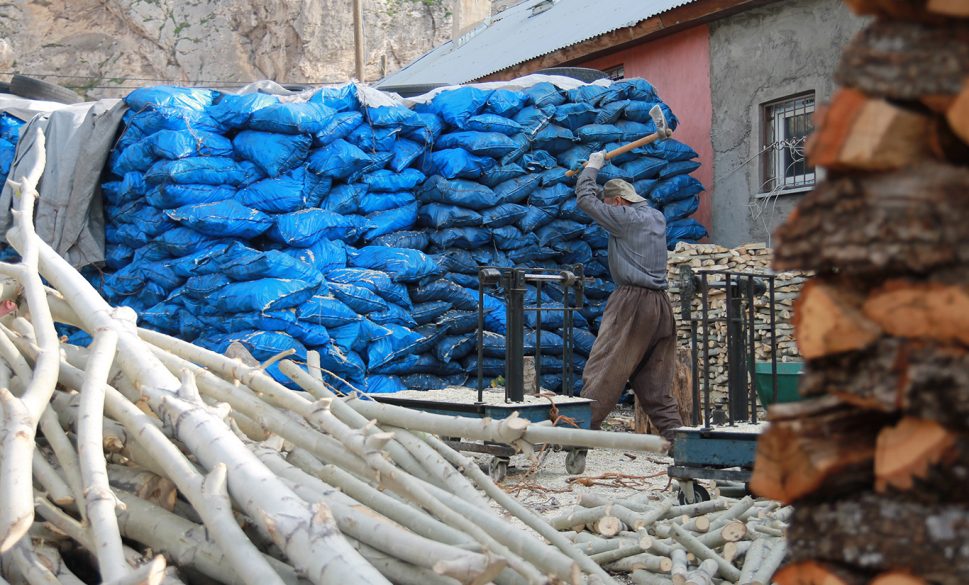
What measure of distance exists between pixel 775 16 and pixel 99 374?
7615mm

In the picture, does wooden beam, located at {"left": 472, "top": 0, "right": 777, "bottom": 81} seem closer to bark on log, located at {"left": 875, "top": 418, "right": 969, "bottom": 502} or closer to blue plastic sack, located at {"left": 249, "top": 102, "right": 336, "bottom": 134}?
blue plastic sack, located at {"left": 249, "top": 102, "right": 336, "bottom": 134}

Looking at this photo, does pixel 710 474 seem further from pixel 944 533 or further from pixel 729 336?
pixel 944 533

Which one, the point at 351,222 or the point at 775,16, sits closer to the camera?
the point at 351,222

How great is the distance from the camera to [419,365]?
7.52 m

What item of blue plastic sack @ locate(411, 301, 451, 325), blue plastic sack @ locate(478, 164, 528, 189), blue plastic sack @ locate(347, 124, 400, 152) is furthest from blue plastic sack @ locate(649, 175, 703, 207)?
blue plastic sack @ locate(347, 124, 400, 152)

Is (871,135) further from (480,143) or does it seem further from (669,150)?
(669,150)

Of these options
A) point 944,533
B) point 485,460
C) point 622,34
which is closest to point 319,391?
point 944,533

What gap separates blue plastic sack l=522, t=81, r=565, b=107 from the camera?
8305 mm

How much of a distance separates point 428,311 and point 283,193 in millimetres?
1296

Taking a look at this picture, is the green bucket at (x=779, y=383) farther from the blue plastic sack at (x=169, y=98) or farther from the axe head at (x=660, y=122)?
the blue plastic sack at (x=169, y=98)

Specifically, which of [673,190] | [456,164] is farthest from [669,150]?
[456,164]

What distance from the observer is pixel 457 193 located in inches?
305

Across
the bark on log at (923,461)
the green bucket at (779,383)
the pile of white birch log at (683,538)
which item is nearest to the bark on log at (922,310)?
the bark on log at (923,461)

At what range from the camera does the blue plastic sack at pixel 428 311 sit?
24.7ft
